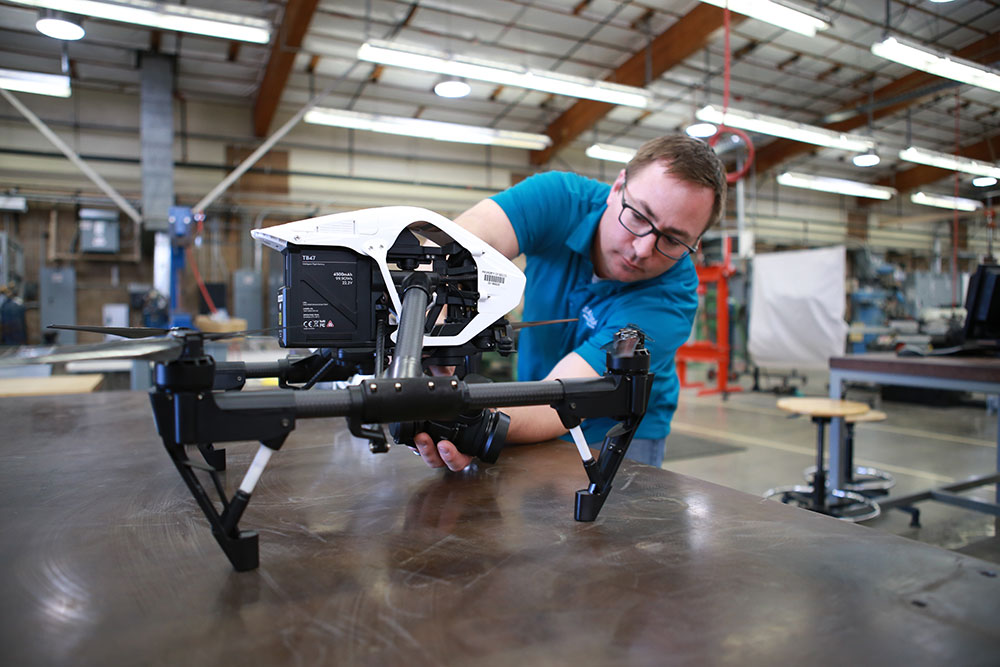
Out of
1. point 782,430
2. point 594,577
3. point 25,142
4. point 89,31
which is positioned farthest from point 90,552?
point 25,142

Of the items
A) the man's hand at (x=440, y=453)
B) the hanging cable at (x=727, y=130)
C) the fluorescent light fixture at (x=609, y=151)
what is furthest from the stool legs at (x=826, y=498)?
the fluorescent light fixture at (x=609, y=151)

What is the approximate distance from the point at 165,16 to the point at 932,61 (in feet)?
19.6

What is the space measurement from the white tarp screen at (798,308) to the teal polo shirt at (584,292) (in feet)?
15.4

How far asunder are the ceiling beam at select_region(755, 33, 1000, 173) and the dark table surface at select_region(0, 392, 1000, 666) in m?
7.91

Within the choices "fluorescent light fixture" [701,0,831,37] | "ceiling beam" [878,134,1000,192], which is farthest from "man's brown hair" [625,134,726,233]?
"ceiling beam" [878,134,1000,192]

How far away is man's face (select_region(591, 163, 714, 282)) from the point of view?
948mm

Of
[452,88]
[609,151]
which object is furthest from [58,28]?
[609,151]

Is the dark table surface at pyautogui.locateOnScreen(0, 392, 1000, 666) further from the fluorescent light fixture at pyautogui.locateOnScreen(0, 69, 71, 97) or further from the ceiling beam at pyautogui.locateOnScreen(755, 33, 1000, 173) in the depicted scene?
the ceiling beam at pyautogui.locateOnScreen(755, 33, 1000, 173)

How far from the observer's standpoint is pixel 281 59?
594cm

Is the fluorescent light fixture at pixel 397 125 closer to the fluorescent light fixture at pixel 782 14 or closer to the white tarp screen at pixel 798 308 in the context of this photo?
the fluorescent light fixture at pixel 782 14

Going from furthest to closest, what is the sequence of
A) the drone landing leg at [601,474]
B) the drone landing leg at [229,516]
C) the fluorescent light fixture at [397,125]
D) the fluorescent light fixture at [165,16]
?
1. the fluorescent light fixture at [397,125]
2. the fluorescent light fixture at [165,16]
3. the drone landing leg at [601,474]
4. the drone landing leg at [229,516]

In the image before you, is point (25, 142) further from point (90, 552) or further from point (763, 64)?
point (763, 64)

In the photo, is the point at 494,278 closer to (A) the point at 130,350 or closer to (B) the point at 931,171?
(A) the point at 130,350

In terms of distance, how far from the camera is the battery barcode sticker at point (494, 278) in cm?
75
